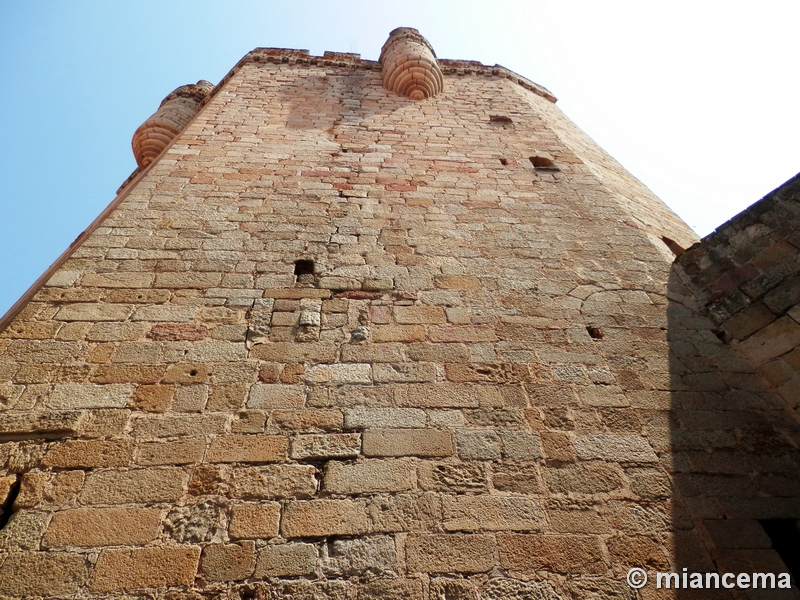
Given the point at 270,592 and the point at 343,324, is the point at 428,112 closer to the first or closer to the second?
the point at 343,324

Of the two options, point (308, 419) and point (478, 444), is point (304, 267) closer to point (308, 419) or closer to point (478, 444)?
point (308, 419)

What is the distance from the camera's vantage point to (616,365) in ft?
8.82

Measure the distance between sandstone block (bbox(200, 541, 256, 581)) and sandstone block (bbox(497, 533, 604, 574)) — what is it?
1049mm

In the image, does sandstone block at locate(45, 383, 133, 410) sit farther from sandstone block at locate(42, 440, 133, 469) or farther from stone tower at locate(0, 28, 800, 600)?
sandstone block at locate(42, 440, 133, 469)

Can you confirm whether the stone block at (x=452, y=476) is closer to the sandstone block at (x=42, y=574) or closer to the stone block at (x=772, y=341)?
the sandstone block at (x=42, y=574)

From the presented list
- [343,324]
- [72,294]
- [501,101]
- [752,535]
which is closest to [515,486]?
[752,535]

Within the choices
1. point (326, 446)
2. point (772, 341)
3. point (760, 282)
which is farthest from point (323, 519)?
point (760, 282)

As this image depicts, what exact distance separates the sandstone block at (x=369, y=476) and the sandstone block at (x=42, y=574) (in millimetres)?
990

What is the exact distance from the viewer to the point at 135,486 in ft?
6.36

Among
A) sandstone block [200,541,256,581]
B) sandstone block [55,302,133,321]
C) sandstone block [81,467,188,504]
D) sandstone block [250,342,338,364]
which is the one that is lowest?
sandstone block [200,541,256,581]

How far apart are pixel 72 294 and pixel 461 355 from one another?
8.27 ft
